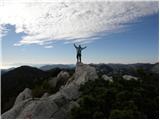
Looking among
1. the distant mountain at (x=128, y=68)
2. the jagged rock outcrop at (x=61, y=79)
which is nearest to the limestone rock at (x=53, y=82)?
the jagged rock outcrop at (x=61, y=79)

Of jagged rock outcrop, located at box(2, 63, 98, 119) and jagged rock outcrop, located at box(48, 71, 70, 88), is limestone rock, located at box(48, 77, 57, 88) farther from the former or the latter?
jagged rock outcrop, located at box(2, 63, 98, 119)

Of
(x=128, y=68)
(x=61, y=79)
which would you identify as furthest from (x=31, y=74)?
(x=128, y=68)

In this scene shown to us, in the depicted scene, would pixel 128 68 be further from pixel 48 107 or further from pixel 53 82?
pixel 53 82

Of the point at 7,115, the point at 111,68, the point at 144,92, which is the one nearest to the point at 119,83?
the point at 144,92

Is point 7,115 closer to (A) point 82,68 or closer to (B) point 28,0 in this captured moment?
(B) point 28,0

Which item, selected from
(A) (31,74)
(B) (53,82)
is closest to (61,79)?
(B) (53,82)

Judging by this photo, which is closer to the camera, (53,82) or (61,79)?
(53,82)

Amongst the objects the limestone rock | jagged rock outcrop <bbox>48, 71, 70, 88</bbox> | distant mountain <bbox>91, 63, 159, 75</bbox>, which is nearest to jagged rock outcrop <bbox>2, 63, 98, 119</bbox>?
distant mountain <bbox>91, 63, 159, 75</bbox>

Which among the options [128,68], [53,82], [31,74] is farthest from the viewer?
[31,74]

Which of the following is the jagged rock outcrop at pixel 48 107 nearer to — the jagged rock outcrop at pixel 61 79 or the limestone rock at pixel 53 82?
the limestone rock at pixel 53 82

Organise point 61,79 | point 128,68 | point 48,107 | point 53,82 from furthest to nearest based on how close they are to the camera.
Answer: point 61,79, point 53,82, point 128,68, point 48,107

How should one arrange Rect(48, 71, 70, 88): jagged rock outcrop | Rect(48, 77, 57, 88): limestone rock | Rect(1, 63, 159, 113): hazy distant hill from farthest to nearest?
Rect(48, 71, 70, 88): jagged rock outcrop
Rect(48, 77, 57, 88): limestone rock
Rect(1, 63, 159, 113): hazy distant hill
